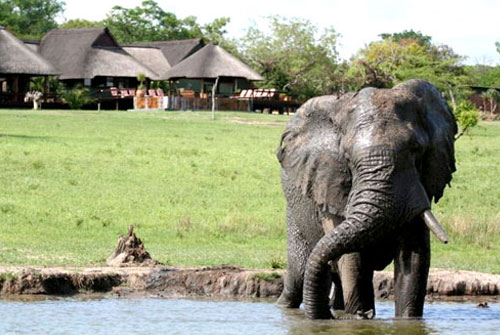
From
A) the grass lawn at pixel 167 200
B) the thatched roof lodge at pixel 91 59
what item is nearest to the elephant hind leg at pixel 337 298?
the grass lawn at pixel 167 200

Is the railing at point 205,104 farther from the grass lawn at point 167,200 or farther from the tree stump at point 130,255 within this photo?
the tree stump at point 130,255

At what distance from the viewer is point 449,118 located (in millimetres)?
10797

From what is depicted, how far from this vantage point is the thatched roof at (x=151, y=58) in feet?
259

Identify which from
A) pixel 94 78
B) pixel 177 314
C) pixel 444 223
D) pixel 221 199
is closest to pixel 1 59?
pixel 94 78

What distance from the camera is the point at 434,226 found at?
941 cm

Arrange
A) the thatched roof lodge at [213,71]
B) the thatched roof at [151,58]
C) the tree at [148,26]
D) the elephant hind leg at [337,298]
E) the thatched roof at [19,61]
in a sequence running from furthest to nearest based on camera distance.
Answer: the tree at [148,26] → the thatched roof at [151,58] → the thatched roof lodge at [213,71] → the thatched roof at [19,61] → the elephant hind leg at [337,298]

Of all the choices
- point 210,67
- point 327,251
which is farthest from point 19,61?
point 327,251

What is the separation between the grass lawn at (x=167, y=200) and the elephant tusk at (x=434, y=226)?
5240 mm

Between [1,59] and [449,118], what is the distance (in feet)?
183

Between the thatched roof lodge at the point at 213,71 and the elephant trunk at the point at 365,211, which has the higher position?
the thatched roof lodge at the point at 213,71

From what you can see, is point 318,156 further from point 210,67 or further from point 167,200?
point 210,67

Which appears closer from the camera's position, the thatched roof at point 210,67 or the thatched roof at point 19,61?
the thatched roof at point 19,61

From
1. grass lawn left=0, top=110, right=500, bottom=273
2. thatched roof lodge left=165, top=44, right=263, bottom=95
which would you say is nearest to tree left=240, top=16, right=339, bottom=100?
thatched roof lodge left=165, top=44, right=263, bottom=95

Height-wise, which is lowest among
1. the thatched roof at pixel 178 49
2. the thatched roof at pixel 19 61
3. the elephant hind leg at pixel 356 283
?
the elephant hind leg at pixel 356 283
